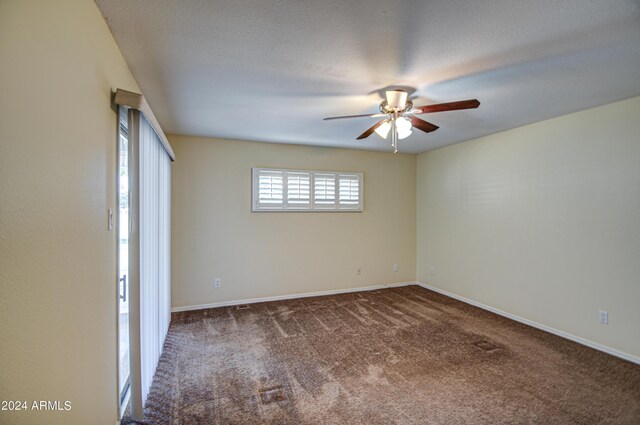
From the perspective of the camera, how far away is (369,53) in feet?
6.23

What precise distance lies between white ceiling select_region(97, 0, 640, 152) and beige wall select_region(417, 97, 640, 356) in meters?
0.46

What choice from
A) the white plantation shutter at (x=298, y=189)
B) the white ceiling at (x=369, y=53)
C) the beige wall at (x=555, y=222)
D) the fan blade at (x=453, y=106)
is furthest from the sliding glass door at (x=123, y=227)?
the beige wall at (x=555, y=222)

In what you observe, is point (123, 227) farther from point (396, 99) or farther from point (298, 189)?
point (298, 189)

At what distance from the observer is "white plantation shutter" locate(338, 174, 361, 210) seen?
491 centimetres

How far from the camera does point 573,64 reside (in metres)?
2.04

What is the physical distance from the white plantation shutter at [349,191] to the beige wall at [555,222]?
55.8 inches

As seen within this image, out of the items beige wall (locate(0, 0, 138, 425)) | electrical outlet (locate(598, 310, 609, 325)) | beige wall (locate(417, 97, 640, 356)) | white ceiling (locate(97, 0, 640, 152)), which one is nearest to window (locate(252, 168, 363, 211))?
white ceiling (locate(97, 0, 640, 152))

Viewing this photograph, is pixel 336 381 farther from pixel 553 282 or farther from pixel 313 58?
pixel 553 282

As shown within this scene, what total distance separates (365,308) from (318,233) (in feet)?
4.39

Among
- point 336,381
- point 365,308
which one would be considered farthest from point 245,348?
point 365,308

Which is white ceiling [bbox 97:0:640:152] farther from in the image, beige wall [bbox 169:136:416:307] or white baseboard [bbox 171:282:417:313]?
white baseboard [bbox 171:282:417:313]

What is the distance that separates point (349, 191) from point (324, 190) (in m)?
0.45

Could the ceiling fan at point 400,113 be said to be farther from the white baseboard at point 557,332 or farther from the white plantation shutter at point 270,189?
the white baseboard at point 557,332

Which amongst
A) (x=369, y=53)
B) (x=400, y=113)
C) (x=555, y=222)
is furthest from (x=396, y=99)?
(x=555, y=222)
